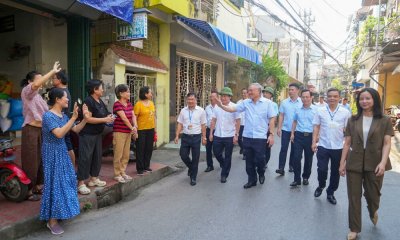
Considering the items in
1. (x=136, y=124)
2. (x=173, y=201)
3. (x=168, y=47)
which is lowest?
(x=173, y=201)

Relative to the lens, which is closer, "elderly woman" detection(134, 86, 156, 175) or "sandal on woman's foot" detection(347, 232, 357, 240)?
"sandal on woman's foot" detection(347, 232, 357, 240)

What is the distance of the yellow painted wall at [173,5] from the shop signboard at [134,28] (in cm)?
87

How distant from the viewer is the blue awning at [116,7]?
19.4ft

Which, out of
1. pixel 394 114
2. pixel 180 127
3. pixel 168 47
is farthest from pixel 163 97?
pixel 394 114

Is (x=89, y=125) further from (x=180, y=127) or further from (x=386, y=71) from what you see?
(x=386, y=71)

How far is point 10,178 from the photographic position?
427 cm

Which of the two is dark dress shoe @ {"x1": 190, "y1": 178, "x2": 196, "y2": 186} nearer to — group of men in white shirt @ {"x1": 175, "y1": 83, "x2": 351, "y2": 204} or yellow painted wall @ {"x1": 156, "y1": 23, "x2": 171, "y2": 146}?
group of men in white shirt @ {"x1": 175, "y1": 83, "x2": 351, "y2": 204}

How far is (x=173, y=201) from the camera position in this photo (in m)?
5.14

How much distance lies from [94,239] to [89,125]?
1.70 metres

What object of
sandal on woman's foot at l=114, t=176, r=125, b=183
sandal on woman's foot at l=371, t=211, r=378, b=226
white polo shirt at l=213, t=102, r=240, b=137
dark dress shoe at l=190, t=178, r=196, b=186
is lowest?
dark dress shoe at l=190, t=178, r=196, b=186

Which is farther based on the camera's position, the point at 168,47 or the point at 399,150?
the point at 399,150

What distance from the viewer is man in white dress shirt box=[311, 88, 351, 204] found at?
16.6 ft

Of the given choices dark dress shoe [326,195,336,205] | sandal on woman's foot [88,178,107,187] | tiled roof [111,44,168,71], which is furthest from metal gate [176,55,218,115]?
dark dress shoe [326,195,336,205]

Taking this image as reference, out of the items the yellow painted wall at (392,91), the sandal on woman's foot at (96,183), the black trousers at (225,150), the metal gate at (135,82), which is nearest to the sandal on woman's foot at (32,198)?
the sandal on woman's foot at (96,183)
